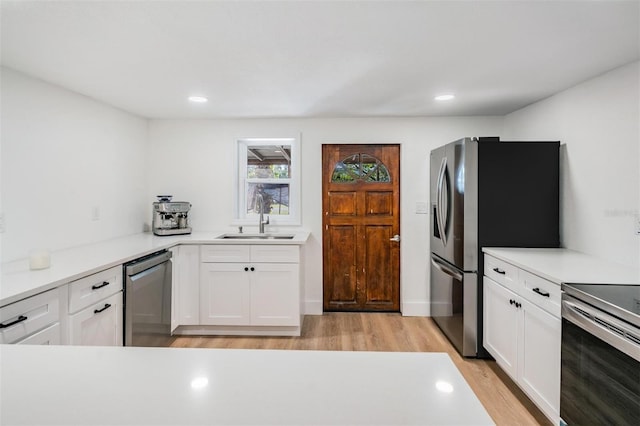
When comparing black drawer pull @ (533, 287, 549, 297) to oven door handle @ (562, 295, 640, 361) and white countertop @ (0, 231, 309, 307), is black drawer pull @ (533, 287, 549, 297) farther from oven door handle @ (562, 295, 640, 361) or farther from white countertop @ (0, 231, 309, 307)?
white countertop @ (0, 231, 309, 307)

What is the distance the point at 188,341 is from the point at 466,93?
10.8 ft

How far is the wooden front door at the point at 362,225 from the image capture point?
381 cm

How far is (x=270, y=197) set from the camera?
13.0ft

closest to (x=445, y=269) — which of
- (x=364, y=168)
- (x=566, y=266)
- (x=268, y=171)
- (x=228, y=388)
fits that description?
(x=566, y=266)

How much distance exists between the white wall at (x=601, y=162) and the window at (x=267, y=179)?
8.40ft

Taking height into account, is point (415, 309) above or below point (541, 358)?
below

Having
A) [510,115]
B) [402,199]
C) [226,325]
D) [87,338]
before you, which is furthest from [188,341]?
[510,115]

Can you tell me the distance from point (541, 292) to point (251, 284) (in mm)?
2289

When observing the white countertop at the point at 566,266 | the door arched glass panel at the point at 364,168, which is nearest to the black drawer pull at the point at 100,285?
the door arched glass panel at the point at 364,168

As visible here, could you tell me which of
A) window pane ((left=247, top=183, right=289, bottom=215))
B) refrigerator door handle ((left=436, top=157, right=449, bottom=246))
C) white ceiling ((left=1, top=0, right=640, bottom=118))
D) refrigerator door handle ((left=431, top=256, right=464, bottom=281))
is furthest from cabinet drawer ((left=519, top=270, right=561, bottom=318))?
window pane ((left=247, top=183, right=289, bottom=215))

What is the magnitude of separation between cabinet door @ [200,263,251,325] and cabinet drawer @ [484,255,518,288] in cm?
207

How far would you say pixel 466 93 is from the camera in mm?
2832

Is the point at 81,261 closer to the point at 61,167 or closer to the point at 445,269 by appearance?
the point at 61,167

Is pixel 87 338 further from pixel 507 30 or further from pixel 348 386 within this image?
pixel 507 30
